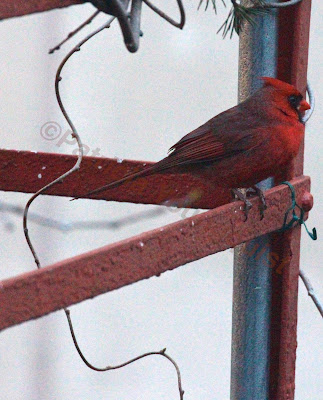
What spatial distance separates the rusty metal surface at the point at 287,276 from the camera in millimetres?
1187

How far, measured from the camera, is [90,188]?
4.38ft

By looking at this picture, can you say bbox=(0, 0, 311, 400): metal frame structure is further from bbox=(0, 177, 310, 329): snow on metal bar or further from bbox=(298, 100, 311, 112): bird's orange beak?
bbox=(298, 100, 311, 112): bird's orange beak

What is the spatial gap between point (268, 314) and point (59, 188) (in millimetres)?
437

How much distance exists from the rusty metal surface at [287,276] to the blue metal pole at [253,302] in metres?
0.01

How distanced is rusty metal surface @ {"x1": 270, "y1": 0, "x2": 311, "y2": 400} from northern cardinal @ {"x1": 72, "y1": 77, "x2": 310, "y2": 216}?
0.13m

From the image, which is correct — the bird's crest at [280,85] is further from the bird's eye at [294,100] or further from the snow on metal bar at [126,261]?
the snow on metal bar at [126,261]

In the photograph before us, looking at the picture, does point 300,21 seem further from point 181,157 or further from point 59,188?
Answer: point 59,188

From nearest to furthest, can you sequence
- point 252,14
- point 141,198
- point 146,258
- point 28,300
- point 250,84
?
point 28,300 < point 146,258 < point 252,14 < point 250,84 < point 141,198

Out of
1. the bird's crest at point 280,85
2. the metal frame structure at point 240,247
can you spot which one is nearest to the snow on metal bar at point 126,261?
the metal frame structure at point 240,247

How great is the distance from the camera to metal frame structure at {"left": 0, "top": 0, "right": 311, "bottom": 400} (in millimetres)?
843

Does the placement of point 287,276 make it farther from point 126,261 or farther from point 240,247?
point 126,261

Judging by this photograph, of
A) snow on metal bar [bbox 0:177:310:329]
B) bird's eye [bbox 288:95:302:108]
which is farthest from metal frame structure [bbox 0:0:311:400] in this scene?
bird's eye [bbox 288:95:302:108]

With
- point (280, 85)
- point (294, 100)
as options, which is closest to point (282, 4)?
point (280, 85)

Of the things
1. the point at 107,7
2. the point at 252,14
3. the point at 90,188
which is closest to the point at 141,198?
the point at 90,188
